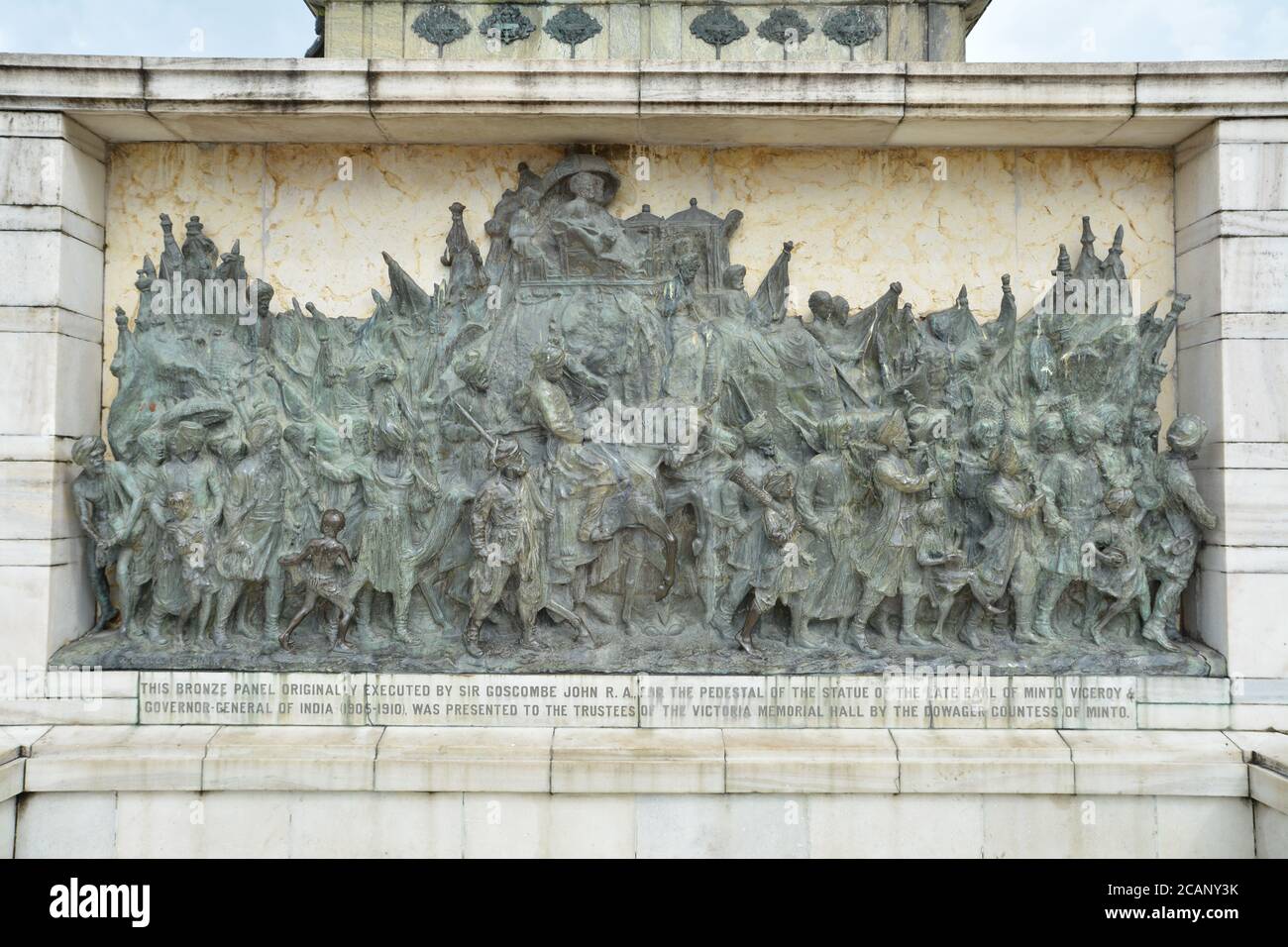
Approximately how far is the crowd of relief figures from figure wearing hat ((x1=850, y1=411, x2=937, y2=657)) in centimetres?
2

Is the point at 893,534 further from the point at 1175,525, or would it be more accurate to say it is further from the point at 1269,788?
the point at 1269,788

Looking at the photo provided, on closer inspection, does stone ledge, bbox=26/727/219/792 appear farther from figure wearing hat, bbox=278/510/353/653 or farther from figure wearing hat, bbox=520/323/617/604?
figure wearing hat, bbox=520/323/617/604

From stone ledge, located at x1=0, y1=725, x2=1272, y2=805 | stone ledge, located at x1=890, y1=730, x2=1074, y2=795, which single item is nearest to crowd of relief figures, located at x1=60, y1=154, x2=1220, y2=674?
stone ledge, located at x1=0, y1=725, x2=1272, y2=805

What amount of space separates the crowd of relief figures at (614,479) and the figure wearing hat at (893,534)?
2cm

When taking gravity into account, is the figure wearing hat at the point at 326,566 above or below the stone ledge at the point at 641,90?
below

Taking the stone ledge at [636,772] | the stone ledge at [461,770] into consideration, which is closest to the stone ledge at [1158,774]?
the stone ledge at [636,772]

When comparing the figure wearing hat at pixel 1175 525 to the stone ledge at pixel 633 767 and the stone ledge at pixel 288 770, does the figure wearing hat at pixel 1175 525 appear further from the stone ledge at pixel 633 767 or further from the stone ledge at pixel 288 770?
the stone ledge at pixel 288 770

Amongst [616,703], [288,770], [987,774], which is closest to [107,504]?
Result: [288,770]

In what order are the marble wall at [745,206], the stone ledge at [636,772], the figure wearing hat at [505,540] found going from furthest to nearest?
the marble wall at [745,206] → the figure wearing hat at [505,540] → the stone ledge at [636,772]

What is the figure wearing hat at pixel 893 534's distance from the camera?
6758 millimetres

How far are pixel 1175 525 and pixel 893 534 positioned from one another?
6.96ft

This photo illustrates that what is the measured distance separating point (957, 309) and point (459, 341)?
377 cm

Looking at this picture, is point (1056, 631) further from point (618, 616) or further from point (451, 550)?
point (451, 550)

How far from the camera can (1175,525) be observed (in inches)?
273
